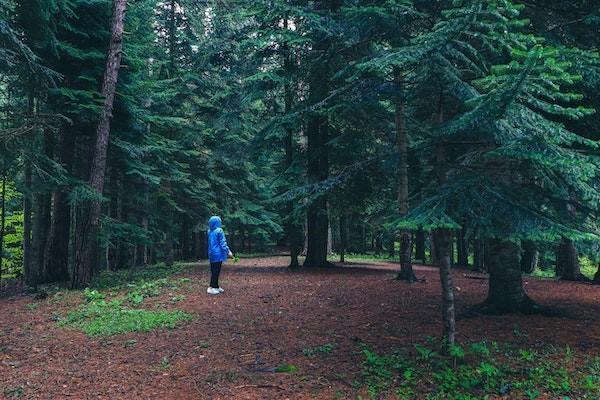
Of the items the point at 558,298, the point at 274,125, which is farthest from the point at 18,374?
the point at 558,298

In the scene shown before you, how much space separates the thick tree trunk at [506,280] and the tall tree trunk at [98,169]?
1025 cm

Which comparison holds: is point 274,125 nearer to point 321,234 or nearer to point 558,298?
point 321,234

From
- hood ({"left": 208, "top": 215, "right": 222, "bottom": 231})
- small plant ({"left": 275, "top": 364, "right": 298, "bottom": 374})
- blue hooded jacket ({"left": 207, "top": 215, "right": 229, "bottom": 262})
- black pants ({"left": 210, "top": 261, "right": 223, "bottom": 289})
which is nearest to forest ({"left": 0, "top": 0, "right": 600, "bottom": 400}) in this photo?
small plant ({"left": 275, "top": 364, "right": 298, "bottom": 374})

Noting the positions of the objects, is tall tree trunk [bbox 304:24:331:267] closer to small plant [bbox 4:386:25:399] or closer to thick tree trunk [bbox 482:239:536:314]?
thick tree trunk [bbox 482:239:536:314]

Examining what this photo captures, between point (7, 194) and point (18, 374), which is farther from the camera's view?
point (7, 194)

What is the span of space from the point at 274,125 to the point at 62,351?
29.1ft

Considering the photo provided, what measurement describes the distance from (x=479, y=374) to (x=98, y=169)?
1125 centimetres

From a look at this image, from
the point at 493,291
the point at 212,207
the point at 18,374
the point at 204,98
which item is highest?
the point at 204,98

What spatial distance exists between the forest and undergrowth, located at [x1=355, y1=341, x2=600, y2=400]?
1.2 inches

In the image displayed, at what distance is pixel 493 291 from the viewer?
8.12m

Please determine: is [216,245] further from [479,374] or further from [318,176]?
[479,374]

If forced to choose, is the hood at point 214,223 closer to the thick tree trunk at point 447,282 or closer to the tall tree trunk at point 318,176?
the tall tree trunk at point 318,176

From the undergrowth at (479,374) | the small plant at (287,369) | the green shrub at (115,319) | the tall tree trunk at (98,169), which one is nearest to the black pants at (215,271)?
the green shrub at (115,319)

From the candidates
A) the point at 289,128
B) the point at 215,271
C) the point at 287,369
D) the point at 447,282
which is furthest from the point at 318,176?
the point at 287,369
